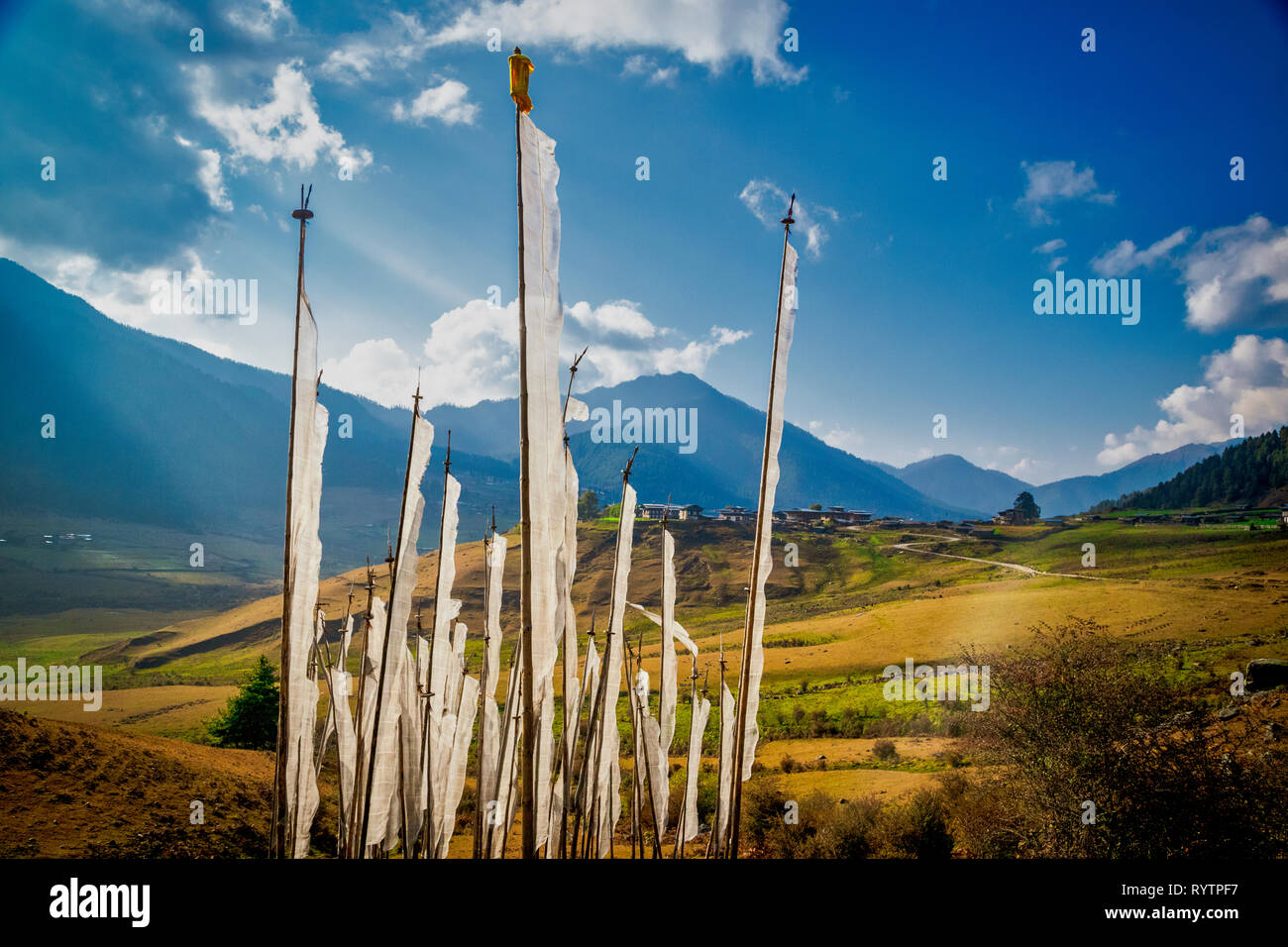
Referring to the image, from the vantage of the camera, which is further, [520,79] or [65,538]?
[65,538]

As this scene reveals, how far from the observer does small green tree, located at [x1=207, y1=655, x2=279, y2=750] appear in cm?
1953

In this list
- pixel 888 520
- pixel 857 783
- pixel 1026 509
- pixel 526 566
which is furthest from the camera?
pixel 888 520

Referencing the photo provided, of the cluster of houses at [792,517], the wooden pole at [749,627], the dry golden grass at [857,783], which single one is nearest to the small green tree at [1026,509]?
the cluster of houses at [792,517]

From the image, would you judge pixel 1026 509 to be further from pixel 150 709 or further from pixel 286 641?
pixel 286 641

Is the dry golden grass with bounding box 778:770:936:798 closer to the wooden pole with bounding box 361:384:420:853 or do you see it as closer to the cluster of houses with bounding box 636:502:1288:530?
the wooden pole with bounding box 361:384:420:853

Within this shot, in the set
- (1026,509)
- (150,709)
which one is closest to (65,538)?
(150,709)

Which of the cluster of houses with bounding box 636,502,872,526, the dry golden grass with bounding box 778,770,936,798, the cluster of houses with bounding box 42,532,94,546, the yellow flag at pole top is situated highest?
the yellow flag at pole top

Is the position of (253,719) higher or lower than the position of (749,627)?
lower

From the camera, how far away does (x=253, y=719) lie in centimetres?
1983

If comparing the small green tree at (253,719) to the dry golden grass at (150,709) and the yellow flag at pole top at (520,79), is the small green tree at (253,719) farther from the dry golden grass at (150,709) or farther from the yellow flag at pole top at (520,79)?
the yellow flag at pole top at (520,79)

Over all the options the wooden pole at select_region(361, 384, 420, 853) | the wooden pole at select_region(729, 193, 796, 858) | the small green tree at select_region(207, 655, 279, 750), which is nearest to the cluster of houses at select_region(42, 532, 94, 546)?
the small green tree at select_region(207, 655, 279, 750)

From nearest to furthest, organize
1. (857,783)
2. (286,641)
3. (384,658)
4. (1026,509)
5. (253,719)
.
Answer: (286,641)
(384,658)
(857,783)
(253,719)
(1026,509)

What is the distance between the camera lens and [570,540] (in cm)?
402

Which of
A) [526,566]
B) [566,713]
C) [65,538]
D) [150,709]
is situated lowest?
[150,709]
